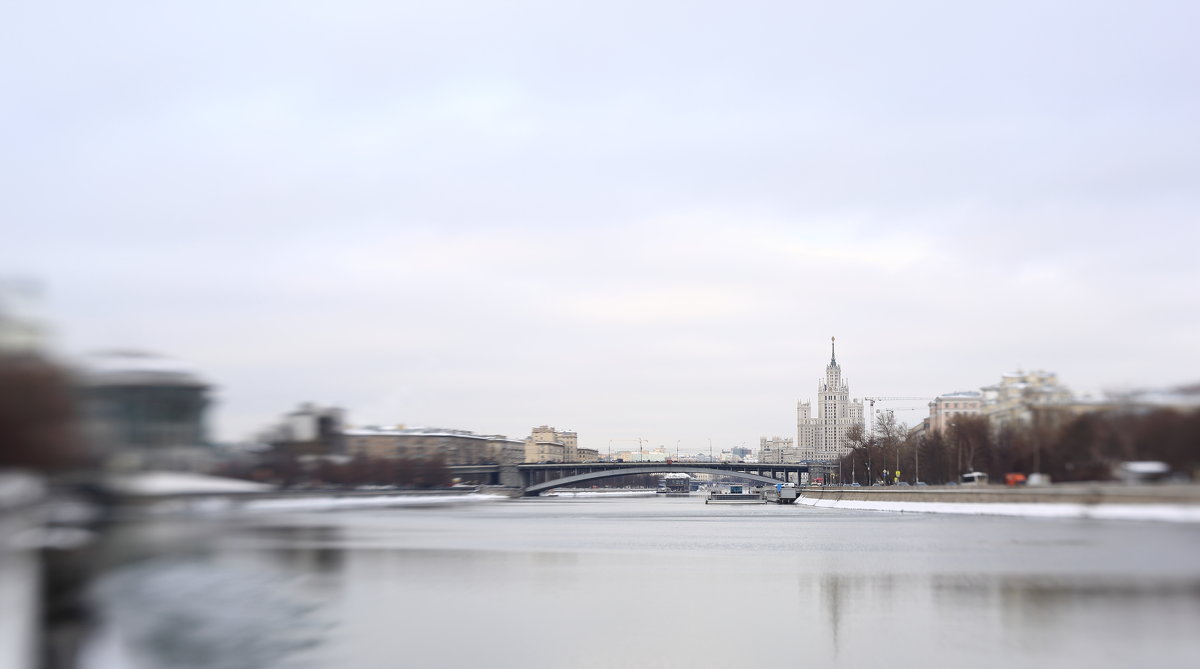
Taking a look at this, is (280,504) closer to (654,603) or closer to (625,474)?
(654,603)

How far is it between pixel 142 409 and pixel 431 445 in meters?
67.7

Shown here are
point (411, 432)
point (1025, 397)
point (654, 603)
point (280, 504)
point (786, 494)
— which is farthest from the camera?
point (786, 494)

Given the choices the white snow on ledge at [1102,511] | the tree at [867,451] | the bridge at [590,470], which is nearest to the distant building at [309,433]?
the white snow on ledge at [1102,511]

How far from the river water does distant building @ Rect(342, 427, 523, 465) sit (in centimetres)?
2760

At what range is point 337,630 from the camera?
19875 millimetres

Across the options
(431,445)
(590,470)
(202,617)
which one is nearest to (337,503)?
(202,617)

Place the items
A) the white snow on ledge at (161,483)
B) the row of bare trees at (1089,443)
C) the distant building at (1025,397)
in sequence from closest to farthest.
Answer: the row of bare trees at (1089,443)
the distant building at (1025,397)
the white snow on ledge at (161,483)

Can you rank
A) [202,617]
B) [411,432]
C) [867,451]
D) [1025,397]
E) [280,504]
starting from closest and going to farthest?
[1025,397] < [202,617] < [280,504] < [411,432] < [867,451]

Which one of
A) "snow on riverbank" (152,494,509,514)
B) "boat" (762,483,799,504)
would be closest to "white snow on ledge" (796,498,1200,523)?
"snow on riverbank" (152,494,509,514)

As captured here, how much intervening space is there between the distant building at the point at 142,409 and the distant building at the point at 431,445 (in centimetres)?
2645

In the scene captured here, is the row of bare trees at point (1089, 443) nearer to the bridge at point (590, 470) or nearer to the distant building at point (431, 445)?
the distant building at point (431, 445)

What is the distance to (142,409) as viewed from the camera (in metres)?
27.8

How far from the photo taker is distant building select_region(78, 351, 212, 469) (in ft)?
87.7

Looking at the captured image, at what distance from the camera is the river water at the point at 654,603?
14.2 metres
